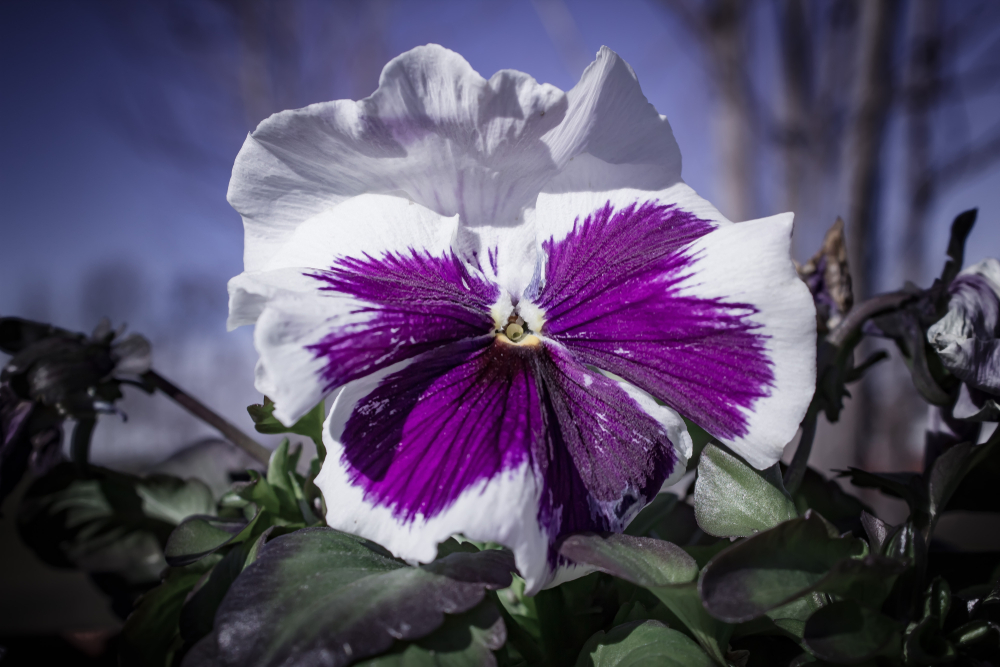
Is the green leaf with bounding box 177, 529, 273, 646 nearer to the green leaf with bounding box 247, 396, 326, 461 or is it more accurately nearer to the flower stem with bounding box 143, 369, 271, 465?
the green leaf with bounding box 247, 396, 326, 461

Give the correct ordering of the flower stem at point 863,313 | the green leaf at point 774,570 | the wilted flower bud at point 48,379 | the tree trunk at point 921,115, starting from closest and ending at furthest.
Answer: the green leaf at point 774,570
the flower stem at point 863,313
the wilted flower bud at point 48,379
the tree trunk at point 921,115

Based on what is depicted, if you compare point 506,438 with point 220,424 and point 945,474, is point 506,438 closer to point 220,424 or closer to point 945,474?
point 945,474

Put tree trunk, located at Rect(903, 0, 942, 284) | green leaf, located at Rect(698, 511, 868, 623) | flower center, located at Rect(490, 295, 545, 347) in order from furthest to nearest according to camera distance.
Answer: tree trunk, located at Rect(903, 0, 942, 284), flower center, located at Rect(490, 295, 545, 347), green leaf, located at Rect(698, 511, 868, 623)

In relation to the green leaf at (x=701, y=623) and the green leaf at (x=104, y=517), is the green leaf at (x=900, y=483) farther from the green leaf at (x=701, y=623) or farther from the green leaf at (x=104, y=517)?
the green leaf at (x=104, y=517)

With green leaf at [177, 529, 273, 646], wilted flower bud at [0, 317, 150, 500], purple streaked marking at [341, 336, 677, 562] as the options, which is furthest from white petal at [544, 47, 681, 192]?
wilted flower bud at [0, 317, 150, 500]

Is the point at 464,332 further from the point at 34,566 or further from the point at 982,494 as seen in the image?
the point at 34,566

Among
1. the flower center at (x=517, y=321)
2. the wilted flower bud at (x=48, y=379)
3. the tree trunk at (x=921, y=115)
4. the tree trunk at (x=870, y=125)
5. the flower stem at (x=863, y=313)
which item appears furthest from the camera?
the tree trunk at (x=921, y=115)

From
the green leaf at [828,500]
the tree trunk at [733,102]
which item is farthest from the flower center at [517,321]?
the tree trunk at [733,102]
